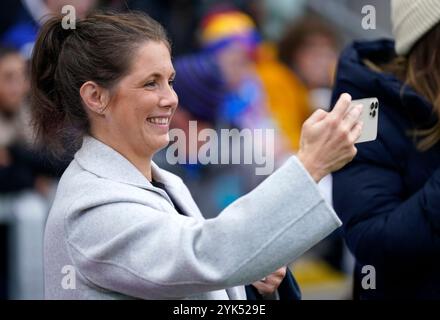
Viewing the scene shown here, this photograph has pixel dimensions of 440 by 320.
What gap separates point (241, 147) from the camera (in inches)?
211

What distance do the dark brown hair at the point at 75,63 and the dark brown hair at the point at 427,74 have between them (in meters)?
0.93

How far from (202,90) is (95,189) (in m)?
3.67

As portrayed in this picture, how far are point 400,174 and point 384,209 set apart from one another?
152 millimetres

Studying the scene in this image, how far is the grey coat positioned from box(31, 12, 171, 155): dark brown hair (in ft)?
0.65

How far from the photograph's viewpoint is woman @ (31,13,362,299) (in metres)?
2.23

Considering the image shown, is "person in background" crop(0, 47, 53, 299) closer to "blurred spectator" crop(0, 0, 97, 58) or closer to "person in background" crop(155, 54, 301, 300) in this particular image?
"blurred spectator" crop(0, 0, 97, 58)

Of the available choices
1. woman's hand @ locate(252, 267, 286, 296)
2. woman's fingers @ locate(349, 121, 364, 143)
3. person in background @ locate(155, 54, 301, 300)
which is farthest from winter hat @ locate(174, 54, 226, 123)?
woman's fingers @ locate(349, 121, 364, 143)

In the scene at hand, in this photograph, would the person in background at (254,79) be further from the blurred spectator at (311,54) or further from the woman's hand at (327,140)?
the woman's hand at (327,140)

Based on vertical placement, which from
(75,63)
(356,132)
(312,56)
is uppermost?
(312,56)

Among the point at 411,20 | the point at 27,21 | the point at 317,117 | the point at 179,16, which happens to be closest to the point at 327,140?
the point at 317,117

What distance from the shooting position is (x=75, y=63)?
2623 millimetres

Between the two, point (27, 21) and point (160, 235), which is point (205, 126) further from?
point (160, 235)

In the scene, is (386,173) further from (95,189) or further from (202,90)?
(202,90)
